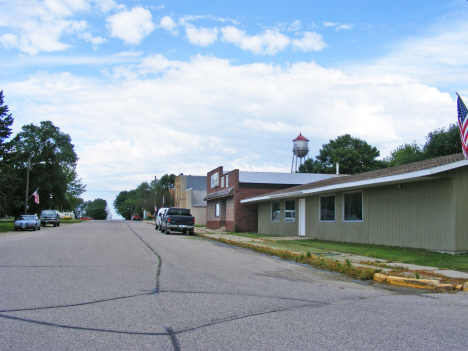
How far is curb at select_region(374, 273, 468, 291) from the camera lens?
9349 mm

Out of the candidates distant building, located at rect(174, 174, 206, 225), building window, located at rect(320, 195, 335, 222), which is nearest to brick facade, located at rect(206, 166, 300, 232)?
building window, located at rect(320, 195, 335, 222)

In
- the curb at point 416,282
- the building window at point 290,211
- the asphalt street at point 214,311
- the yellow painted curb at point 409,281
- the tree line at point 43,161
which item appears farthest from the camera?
the tree line at point 43,161

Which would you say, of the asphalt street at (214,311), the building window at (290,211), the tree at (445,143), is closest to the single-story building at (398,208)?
the building window at (290,211)

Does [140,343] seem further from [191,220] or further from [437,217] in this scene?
[191,220]

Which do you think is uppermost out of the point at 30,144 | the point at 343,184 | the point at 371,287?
the point at 30,144

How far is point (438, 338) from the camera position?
5.47 m

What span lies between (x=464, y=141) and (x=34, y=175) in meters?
57.2

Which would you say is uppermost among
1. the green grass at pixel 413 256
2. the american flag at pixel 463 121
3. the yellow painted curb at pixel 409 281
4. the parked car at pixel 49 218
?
the american flag at pixel 463 121

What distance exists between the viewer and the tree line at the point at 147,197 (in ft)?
264

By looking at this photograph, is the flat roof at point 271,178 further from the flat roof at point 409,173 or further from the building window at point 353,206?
the building window at point 353,206

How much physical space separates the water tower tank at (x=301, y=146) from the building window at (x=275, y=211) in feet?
93.6

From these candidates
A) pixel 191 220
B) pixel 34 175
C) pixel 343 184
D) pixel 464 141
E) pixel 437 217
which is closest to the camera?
pixel 464 141

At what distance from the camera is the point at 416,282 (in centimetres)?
991


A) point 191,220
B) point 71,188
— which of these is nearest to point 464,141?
point 191,220
